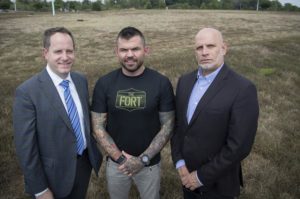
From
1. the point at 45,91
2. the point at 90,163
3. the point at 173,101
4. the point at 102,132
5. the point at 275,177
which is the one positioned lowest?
the point at 275,177

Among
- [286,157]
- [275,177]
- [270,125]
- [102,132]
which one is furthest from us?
[270,125]

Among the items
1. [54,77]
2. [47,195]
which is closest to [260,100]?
[54,77]

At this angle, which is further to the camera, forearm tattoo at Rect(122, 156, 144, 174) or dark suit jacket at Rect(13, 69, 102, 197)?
forearm tattoo at Rect(122, 156, 144, 174)

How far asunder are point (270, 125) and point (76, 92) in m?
6.35

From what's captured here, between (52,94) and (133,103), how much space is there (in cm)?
96

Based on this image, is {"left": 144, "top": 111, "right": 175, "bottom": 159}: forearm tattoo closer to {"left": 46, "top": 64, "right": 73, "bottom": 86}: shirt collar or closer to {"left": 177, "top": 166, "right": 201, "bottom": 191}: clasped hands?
{"left": 177, "top": 166, "right": 201, "bottom": 191}: clasped hands

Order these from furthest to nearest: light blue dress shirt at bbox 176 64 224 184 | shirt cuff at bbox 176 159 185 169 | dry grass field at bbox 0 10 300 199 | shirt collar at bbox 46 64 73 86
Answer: dry grass field at bbox 0 10 300 199, shirt cuff at bbox 176 159 185 169, light blue dress shirt at bbox 176 64 224 184, shirt collar at bbox 46 64 73 86

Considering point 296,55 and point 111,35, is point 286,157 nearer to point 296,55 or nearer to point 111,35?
point 296,55

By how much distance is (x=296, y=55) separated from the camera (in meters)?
16.8

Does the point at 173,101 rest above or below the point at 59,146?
above

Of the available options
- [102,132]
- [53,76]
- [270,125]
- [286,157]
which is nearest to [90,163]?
[102,132]

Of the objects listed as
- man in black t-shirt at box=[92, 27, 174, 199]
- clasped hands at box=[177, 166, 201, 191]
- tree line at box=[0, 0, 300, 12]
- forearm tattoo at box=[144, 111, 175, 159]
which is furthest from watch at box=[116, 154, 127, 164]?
tree line at box=[0, 0, 300, 12]

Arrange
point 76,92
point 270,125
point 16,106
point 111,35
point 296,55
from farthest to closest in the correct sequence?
point 111,35 < point 296,55 < point 270,125 < point 76,92 < point 16,106

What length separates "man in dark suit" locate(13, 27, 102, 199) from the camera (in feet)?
10.6
